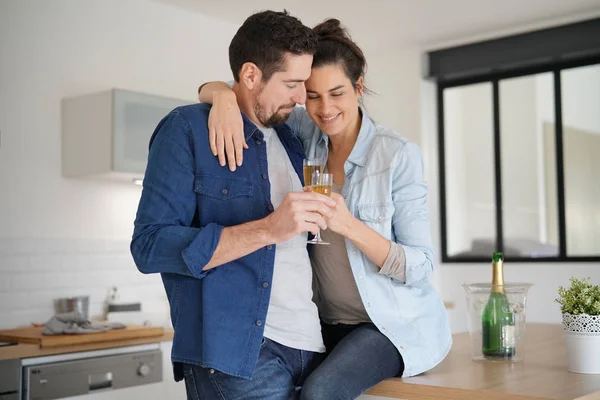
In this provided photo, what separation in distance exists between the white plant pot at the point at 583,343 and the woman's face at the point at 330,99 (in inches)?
34.0

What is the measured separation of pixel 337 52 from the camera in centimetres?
224

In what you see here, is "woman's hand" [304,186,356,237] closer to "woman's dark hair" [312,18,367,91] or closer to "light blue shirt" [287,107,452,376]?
"light blue shirt" [287,107,452,376]

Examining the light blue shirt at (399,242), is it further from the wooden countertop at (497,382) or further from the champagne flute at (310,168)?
the champagne flute at (310,168)

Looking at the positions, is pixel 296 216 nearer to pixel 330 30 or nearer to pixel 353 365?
pixel 353 365

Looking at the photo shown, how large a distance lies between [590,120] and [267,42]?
501 cm

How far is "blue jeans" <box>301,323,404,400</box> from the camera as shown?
6.12 ft

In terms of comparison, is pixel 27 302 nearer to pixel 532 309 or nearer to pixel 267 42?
pixel 267 42

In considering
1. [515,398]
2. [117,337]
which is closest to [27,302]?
[117,337]

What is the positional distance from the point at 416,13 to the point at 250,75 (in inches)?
167

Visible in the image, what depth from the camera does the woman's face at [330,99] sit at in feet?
7.30

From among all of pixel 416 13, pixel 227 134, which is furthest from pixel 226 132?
pixel 416 13

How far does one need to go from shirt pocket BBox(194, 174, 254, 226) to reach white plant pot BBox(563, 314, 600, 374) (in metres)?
0.98

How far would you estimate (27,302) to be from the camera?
4.46m

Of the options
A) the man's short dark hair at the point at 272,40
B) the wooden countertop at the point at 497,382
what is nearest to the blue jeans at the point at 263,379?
the wooden countertop at the point at 497,382
